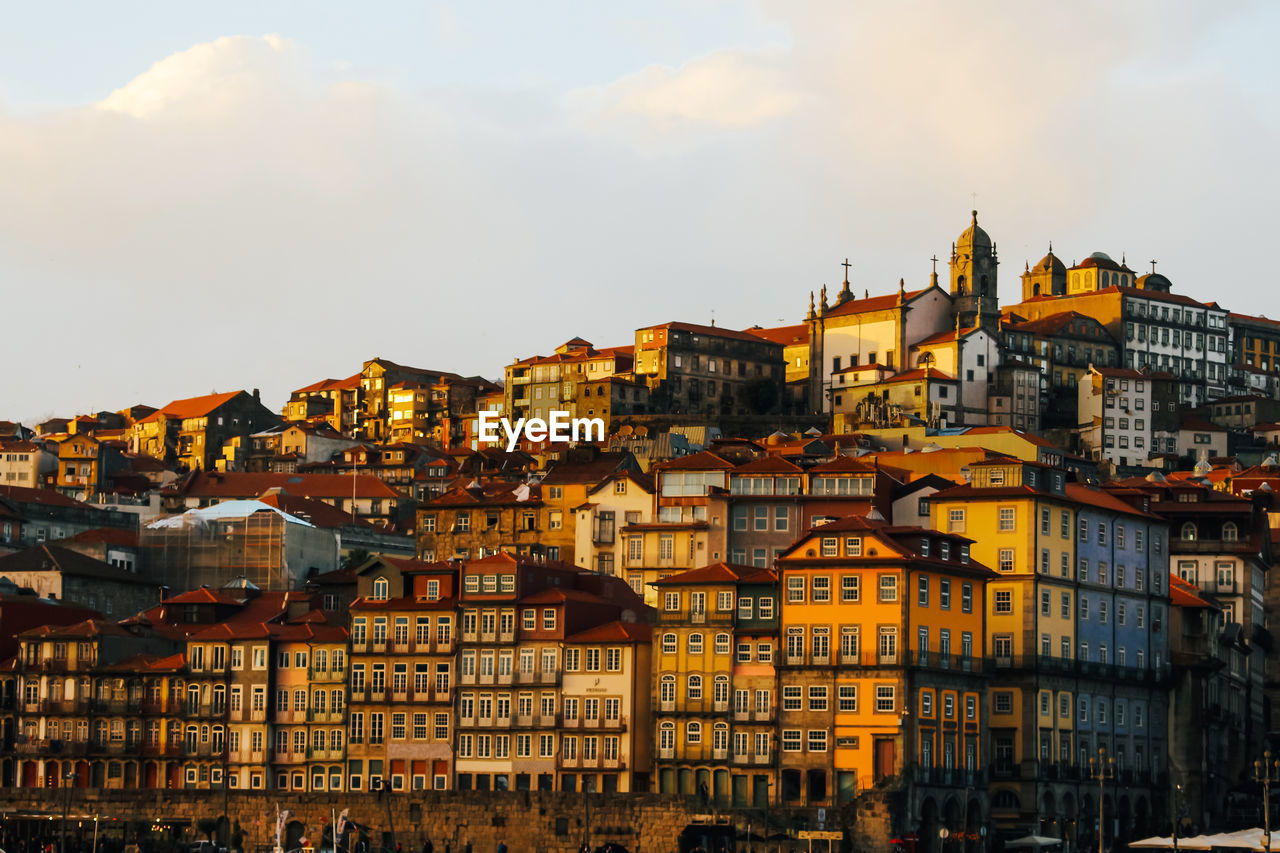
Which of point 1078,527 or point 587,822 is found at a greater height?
point 1078,527

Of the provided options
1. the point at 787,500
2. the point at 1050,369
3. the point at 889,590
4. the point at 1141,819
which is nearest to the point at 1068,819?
the point at 1141,819

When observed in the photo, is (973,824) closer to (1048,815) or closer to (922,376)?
(1048,815)

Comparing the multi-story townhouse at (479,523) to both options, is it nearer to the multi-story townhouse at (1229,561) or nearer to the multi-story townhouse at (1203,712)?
the multi-story townhouse at (1229,561)

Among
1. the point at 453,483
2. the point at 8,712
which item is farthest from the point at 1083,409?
the point at 8,712

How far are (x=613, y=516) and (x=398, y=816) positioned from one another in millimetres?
27134

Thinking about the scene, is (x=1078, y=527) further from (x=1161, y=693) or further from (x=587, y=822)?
(x=587, y=822)

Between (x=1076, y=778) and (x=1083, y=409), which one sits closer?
(x=1076, y=778)

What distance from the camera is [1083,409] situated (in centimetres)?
19138

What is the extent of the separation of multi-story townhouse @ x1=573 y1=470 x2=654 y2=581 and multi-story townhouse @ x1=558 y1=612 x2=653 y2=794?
61.1 feet

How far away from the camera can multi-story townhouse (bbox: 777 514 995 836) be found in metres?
97.4

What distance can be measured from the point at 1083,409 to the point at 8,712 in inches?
3924

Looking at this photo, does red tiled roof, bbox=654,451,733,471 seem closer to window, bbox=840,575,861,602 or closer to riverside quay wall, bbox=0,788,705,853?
window, bbox=840,575,861,602

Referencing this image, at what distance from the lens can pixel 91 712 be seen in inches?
4547

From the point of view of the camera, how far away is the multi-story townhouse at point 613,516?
12631 cm
